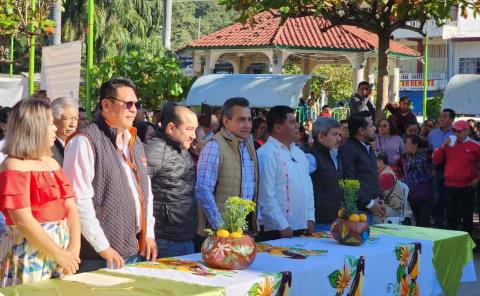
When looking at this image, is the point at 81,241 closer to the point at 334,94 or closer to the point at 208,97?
the point at 208,97

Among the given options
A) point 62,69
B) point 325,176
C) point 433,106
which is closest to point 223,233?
Result: point 325,176

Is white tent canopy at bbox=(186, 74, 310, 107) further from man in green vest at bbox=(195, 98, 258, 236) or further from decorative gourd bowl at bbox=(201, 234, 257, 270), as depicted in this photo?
decorative gourd bowl at bbox=(201, 234, 257, 270)

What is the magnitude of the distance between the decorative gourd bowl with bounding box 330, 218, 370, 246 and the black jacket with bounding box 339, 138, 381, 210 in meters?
1.65

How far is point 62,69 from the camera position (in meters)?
11.5

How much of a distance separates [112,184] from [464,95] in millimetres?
11935

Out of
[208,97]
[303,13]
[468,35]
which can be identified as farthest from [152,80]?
[468,35]

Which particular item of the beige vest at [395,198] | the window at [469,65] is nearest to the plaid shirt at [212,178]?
the beige vest at [395,198]

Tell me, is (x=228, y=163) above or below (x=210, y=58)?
below

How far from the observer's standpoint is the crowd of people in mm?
4543

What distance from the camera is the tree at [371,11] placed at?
12.3 meters

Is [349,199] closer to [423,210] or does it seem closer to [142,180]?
[142,180]

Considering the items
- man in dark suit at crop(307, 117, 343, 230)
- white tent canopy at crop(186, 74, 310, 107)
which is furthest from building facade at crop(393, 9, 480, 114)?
man in dark suit at crop(307, 117, 343, 230)

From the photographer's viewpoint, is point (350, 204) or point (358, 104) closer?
point (350, 204)

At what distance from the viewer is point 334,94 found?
50.1 meters
